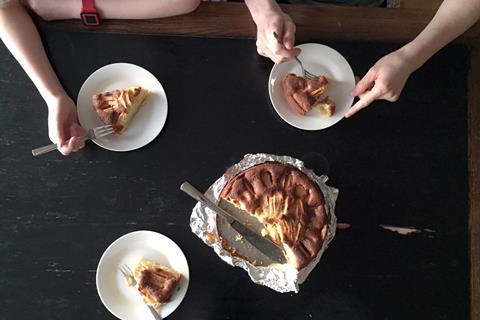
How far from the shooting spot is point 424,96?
49.5 inches

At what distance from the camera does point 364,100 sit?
117 cm

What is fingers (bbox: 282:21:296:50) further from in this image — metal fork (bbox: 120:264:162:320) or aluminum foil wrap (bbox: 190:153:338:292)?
metal fork (bbox: 120:264:162:320)

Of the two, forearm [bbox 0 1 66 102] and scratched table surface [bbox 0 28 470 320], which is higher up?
forearm [bbox 0 1 66 102]

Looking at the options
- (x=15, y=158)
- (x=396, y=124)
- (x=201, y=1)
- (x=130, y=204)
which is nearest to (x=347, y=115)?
(x=396, y=124)

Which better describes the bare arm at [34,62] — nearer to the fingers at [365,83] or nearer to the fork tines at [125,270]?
the fork tines at [125,270]

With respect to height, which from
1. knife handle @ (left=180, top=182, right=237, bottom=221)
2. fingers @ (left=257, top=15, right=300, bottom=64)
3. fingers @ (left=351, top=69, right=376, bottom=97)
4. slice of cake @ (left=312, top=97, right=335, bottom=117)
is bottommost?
knife handle @ (left=180, top=182, right=237, bottom=221)

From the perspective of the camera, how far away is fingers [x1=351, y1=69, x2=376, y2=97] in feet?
3.77

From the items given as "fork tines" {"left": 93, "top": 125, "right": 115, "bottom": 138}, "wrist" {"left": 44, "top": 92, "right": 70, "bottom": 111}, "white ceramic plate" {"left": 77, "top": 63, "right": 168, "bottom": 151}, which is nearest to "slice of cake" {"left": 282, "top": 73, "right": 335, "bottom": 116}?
"white ceramic plate" {"left": 77, "top": 63, "right": 168, "bottom": 151}

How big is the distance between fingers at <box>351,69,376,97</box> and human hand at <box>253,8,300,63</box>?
0.66 ft

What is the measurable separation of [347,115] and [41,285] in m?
0.98

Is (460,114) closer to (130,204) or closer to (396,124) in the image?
(396,124)

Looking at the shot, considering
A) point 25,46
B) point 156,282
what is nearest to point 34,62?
point 25,46

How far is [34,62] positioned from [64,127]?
20cm

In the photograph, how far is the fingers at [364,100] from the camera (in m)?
1.15
